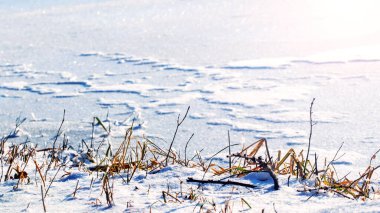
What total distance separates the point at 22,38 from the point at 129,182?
371 inches

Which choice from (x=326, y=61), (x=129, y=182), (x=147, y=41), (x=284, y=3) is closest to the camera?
(x=129, y=182)

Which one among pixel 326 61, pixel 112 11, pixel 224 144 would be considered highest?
pixel 112 11

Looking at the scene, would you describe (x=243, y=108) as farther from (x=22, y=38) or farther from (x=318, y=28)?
(x=22, y=38)

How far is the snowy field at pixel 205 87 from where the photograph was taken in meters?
1.73

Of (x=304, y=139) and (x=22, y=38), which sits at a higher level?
(x=22, y=38)

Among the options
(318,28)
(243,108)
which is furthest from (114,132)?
(318,28)

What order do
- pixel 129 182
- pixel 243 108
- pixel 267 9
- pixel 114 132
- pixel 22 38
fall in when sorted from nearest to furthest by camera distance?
pixel 129 182, pixel 114 132, pixel 243 108, pixel 22 38, pixel 267 9

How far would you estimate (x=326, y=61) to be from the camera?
6.69 m

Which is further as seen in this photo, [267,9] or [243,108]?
[267,9]

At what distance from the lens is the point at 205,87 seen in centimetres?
572

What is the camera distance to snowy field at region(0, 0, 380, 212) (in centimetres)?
173

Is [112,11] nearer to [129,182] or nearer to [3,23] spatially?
[3,23]

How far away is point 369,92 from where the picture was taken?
5023mm

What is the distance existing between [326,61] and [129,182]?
17.5ft
